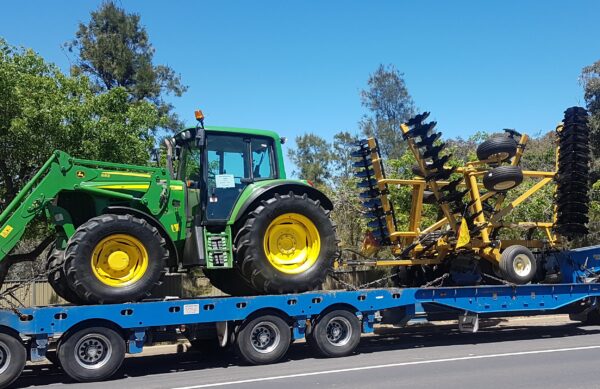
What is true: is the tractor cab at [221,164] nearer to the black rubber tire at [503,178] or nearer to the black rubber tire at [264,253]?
the black rubber tire at [264,253]

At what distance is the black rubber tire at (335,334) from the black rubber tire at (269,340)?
525 mm

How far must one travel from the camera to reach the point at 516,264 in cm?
1122

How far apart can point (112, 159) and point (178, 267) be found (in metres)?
6.66

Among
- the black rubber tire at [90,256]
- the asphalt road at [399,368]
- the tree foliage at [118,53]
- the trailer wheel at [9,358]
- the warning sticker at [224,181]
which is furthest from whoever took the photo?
the tree foliage at [118,53]

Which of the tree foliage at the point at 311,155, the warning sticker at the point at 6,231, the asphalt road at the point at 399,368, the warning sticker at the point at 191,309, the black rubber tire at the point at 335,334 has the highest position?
the tree foliage at the point at 311,155

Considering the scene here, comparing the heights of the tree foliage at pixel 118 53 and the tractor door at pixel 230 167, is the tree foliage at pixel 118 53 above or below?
above

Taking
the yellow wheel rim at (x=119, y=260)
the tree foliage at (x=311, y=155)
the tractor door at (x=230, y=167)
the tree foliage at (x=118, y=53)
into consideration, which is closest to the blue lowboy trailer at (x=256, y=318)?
the yellow wheel rim at (x=119, y=260)

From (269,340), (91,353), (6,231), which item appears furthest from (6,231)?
(269,340)

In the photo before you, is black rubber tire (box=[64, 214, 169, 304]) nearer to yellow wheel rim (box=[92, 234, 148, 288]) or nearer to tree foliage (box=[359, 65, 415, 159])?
yellow wheel rim (box=[92, 234, 148, 288])

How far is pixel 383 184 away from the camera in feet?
39.0

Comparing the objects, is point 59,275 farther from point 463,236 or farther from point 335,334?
point 463,236

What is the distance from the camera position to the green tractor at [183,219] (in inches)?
323

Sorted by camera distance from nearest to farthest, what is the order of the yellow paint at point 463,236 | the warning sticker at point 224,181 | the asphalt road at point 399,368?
the asphalt road at point 399,368 < the warning sticker at point 224,181 < the yellow paint at point 463,236

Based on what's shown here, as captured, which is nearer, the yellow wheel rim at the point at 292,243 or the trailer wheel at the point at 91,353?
the trailer wheel at the point at 91,353
